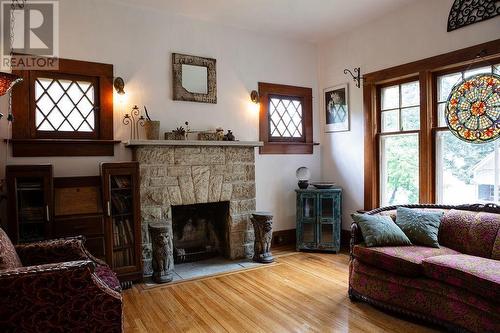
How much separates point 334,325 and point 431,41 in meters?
3.17

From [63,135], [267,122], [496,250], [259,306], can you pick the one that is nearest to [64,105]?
[63,135]

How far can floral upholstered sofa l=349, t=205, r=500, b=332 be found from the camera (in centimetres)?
229

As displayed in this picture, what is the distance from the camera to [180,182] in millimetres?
4008

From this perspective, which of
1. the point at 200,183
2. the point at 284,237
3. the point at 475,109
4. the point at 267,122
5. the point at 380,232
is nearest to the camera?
the point at 380,232

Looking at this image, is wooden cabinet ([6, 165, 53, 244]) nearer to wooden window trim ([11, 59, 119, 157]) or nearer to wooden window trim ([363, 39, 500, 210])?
wooden window trim ([11, 59, 119, 157])

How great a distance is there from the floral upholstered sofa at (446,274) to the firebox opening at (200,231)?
189cm

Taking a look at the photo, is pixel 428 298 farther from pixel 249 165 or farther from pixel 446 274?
pixel 249 165

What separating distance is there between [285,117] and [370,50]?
1448mm

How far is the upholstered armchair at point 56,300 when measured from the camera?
5.94 feet

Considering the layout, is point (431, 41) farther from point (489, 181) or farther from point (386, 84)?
point (489, 181)

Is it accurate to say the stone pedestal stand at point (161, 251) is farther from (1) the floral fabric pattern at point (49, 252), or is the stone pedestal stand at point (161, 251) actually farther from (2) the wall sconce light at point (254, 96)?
(2) the wall sconce light at point (254, 96)

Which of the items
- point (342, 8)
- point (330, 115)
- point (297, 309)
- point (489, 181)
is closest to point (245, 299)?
point (297, 309)

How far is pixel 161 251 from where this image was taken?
3.57 m

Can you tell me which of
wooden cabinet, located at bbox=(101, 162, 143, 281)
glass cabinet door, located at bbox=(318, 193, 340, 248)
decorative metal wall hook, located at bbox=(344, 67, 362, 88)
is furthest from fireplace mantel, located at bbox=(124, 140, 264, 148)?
decorative metal wall hook, located at bbox=(344, 67, 362, 88)
